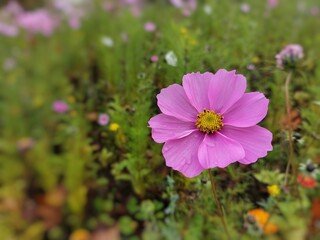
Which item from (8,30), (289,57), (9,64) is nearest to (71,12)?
(8,30)

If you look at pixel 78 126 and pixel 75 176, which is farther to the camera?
pixel 75 176

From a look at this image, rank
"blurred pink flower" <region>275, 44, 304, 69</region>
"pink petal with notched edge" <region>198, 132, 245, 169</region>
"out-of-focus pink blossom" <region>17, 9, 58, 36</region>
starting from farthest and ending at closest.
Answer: "out-of-focus pink blossom" <region>17, 9, 58, 36</region>
"blurred pink flower" <region>275, 44, 304, 69</region>
"pink petal with notched edge" <region>198, 132, 245, 169</region>

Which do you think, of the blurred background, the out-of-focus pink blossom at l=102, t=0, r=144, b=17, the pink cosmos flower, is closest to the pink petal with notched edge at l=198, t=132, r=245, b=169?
the pink cosmos flower

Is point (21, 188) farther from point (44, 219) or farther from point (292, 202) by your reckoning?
point (292, 202)

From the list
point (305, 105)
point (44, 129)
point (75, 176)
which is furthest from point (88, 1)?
point (305, 105)

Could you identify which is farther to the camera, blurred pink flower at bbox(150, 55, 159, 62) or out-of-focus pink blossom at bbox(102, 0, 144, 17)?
out-of-focus pink blossom at bbox(102, 0, 144, 17)

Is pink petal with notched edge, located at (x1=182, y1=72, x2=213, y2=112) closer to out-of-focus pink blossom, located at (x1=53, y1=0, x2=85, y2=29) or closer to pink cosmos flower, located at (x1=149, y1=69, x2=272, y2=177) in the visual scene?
pink cosmos flower, located at (x1=149, y1=69, x2=272, y2=177)
